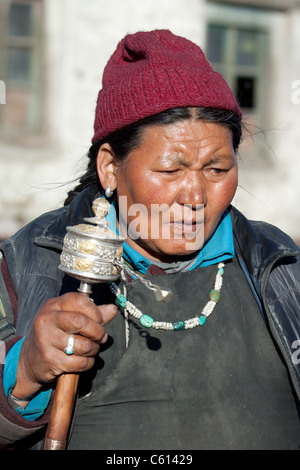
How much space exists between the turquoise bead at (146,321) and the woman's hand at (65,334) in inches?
15.8

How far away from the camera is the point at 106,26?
7.14 m

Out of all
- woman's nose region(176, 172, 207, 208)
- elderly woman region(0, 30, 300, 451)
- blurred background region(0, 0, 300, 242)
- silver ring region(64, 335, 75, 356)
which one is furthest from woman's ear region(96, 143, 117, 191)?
blurred background region(0, 0, 300, 242)

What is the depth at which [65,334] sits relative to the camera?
5.89 feet

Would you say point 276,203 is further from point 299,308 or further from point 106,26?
point 299,308

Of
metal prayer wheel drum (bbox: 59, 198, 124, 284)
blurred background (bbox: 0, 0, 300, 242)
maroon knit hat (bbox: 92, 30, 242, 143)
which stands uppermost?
maroon knit hat (bbox: 92, 30, 242, 143)

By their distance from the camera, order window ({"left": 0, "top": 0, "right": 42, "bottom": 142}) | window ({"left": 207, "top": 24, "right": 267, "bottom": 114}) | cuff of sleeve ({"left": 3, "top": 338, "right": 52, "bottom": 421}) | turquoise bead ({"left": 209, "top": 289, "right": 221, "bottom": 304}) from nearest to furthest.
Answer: cuff of sleeve ({"left": 3, "top": 338, "right": 52, "bottom": 421}) → turquoise bead ({"left": 209, "top": 289, "right": 221, "bottom": 304}) → window ({"left": 0, "top": 0, "right": 42, "bottom": 142}) → window ({"left": 207, "top": 24, "right": 267, "bottom": 114})

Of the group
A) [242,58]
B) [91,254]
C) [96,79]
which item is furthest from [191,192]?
[242,58]

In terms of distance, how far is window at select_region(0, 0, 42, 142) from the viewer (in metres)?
7.37

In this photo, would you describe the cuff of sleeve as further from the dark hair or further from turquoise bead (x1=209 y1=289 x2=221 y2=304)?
the dark hair

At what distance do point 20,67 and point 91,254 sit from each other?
6.17 metres

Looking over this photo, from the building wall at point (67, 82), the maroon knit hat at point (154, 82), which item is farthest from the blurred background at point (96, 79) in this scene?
the maroon knit hat at point (154, 82)

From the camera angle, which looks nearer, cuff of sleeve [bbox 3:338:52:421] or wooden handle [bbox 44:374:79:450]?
wooden handle [bbox 44:374:79:450]

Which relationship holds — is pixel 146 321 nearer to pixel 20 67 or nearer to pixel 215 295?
pixel 215 295

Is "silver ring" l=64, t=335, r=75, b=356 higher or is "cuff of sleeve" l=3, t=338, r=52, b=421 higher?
"silver ring" l=64, t=335, r=75, b=356
